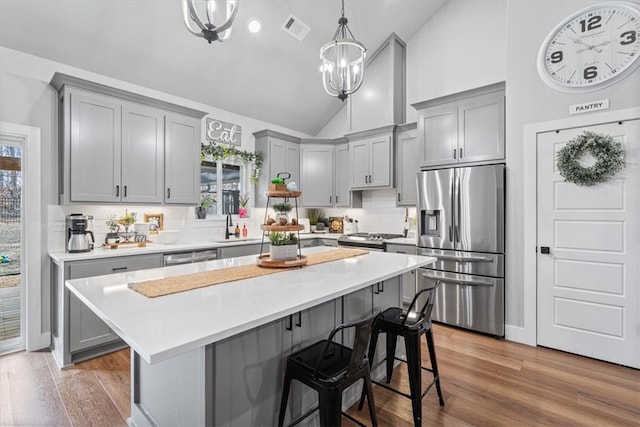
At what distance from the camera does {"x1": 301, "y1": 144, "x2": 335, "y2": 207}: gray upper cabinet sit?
213 inches

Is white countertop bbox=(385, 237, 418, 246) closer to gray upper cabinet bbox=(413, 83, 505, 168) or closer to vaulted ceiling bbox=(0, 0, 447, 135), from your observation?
gray upper cabinet bbox=(413, 83, 505, 168)

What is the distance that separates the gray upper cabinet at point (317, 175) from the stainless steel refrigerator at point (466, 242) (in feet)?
6.19

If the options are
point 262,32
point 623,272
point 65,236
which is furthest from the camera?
point 262,32

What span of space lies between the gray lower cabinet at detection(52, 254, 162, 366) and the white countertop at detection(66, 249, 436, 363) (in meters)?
1.22

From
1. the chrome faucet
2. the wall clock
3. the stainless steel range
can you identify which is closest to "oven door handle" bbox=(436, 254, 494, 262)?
the stainless steel range

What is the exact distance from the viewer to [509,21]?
337 centimetres

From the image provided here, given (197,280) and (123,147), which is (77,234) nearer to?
(123,147)

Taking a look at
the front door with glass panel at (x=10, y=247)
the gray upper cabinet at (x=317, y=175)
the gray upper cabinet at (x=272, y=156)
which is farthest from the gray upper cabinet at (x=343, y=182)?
the front door with glass panel at (x=10, y=247)

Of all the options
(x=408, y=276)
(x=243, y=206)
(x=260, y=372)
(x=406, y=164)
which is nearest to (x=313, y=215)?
(x=243, y=206)

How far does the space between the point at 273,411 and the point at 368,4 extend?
4.68m

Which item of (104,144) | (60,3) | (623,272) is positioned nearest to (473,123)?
(623,272)

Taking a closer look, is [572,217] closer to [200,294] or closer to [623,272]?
[623,272]

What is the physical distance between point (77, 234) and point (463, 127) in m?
4.17

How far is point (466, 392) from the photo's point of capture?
2377 mm
